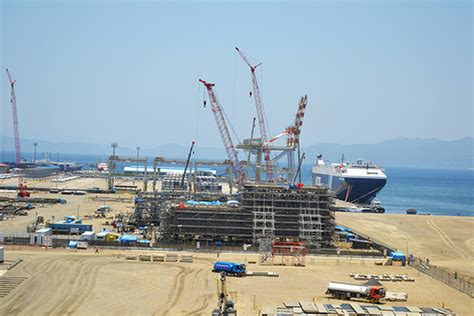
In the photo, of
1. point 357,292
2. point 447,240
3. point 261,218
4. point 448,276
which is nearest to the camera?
point 357,292

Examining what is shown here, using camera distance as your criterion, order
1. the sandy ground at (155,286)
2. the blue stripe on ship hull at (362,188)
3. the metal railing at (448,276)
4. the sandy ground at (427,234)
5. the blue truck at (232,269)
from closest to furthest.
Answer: the sandy ground at (155,286) → the metal railing at (448,276) → the blue truck at (232,269) → the sandy ground at (427,234) → the blue stripe on ship hull at (362,188)

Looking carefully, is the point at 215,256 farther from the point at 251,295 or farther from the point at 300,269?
the point at 251,295

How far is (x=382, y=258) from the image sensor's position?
53.2m

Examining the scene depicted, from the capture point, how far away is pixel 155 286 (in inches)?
1495

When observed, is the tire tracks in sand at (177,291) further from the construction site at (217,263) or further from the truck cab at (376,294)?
the truck cab at (376,294)

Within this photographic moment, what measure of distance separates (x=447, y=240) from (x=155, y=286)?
4400 cm

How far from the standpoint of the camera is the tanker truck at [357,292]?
35969mm

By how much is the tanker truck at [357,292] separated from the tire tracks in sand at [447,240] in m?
24.8

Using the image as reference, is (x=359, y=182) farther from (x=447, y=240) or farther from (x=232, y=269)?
(x=232, y=269)

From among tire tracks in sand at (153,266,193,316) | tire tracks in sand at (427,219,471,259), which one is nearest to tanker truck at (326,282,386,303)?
tire tracks in sand at (153,266,193,316)

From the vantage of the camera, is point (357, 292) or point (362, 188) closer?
point (357, 292)

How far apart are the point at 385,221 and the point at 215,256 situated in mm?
41934

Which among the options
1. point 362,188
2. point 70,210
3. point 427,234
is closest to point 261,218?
point 427,234

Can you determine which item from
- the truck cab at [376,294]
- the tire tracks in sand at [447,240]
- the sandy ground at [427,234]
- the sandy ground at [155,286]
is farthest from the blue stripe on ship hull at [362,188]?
the truck cab at [376,294]
